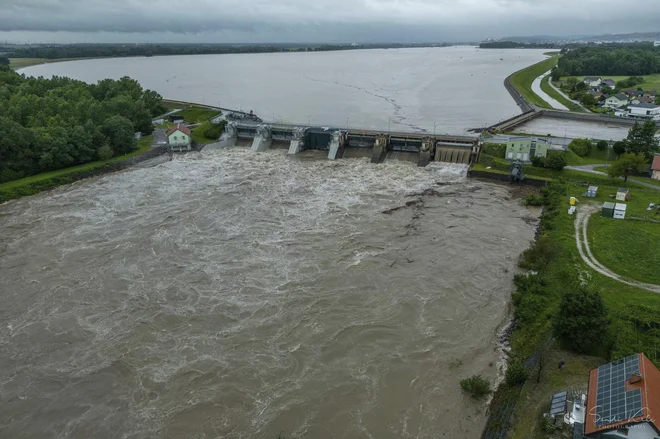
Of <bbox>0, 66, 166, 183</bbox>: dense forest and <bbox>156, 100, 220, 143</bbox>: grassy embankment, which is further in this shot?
<bbox>156, 100, 220, 143</bbox>: grassy embankment

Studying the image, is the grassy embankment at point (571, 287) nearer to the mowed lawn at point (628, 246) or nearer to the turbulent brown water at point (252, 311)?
the mowed lawn at point (628, 246)

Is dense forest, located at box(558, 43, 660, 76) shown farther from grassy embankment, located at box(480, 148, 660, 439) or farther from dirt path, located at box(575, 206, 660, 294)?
dirt path, located at box(575, 206, 660, 294)

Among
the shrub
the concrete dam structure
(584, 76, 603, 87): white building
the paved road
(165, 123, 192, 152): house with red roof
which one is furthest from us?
(584, 76, 603, 87): white building

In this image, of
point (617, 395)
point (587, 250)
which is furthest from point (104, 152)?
point (617, 395)

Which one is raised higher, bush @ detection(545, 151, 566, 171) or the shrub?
bush @ detection(545, 151, 566, 171)

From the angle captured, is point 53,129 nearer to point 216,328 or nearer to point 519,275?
point 216,328

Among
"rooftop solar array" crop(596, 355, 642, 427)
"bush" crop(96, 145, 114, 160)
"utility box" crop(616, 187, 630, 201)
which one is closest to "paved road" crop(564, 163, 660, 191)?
"utility box" crop(616, 187, 630, 201)
